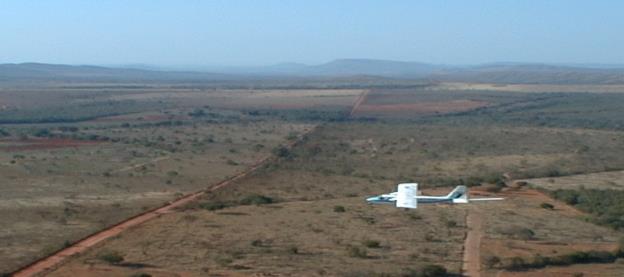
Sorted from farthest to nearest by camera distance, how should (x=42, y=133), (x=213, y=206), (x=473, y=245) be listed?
(x=42, y=133) → (x=213, y=206) → (x=473, y=245)

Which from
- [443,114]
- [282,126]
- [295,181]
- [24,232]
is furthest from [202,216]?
[443,114]

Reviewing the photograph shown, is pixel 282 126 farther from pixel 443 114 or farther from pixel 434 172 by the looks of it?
pixel 434 172

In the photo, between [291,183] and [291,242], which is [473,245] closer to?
[291,242]

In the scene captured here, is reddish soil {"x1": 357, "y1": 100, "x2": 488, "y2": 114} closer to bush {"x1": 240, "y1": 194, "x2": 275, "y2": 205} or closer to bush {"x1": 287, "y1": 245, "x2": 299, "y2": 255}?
bush {"x1": 240, "y1": 194, "x2": 275, "y2": 205}

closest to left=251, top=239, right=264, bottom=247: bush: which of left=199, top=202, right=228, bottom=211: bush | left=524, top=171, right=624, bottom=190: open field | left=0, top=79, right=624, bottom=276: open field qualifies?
left=0, top=79, right=624, bottom=276: open field

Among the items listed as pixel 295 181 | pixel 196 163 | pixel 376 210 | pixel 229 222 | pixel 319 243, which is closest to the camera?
pixel 319 243

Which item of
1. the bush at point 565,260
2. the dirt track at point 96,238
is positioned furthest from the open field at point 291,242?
the bush at point 565,260

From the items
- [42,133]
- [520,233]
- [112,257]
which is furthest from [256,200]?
[42,133]
